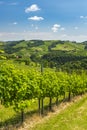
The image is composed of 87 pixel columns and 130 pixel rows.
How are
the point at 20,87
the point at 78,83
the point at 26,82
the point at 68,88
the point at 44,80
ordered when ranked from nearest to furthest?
the point at 20,87, the point at 26,82, the point at 44,80, the point at 68,88, the point at 78,83

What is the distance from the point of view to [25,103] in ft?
118

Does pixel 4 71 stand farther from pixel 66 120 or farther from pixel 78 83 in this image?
pixel 78 83

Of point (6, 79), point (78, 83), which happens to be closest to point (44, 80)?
point (6, 79)

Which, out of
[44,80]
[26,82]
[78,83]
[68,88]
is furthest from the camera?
[78,83]

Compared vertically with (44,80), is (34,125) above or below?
below

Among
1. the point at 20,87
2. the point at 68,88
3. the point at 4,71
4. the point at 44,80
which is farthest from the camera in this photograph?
the point at 68,88

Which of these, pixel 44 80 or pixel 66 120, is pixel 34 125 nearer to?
pixel 66 120

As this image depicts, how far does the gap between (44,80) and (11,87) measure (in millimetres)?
14704

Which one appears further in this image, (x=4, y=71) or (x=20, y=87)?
(x=20, y=87)

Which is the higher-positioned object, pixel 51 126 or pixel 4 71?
pixel 4 71

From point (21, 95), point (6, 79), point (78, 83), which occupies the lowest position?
point (78, 83)

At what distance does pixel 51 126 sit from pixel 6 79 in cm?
796

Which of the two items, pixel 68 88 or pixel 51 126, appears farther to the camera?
pixel 68 88

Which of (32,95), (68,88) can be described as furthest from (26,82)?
(68,88)
